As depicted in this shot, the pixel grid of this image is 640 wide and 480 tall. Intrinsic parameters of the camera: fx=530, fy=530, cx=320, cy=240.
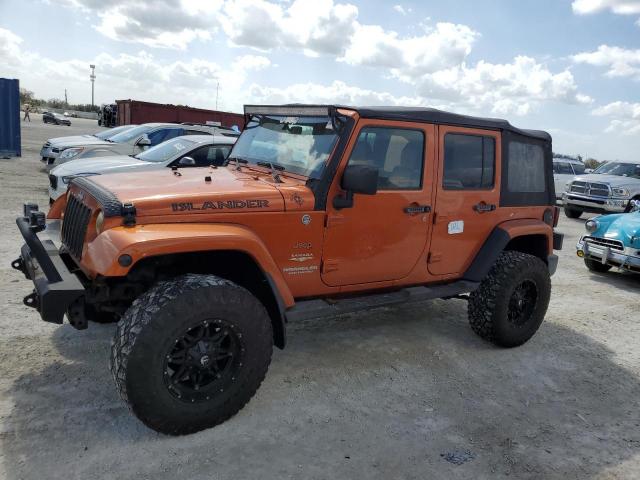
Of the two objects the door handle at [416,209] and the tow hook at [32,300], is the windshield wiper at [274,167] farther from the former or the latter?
the tow hook at [32,300]

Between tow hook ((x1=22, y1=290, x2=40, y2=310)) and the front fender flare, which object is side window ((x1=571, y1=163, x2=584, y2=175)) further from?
tow hook ((x1=22, y1=290, x2=40, y2=310))

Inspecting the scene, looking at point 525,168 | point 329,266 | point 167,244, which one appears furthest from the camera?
point 525,168

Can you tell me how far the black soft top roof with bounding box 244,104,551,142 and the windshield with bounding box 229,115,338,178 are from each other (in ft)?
0.21

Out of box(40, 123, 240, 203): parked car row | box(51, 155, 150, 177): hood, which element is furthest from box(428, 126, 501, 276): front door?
box(51, 155, 150, 177): hood

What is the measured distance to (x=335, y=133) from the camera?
3.70 metres

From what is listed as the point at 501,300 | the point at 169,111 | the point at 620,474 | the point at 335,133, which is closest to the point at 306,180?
the point at 335,133

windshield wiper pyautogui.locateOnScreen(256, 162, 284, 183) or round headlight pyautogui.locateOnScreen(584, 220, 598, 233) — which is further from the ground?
windshield wiper pyautogui.locateOnScreen(256, 162, 284, 183)

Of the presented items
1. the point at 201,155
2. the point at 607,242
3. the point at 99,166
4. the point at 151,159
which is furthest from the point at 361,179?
the point at 99,166

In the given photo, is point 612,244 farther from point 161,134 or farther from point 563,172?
point 563,172

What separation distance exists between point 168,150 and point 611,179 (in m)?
11.7

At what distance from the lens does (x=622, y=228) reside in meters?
7.48

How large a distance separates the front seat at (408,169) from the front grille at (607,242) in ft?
15.6

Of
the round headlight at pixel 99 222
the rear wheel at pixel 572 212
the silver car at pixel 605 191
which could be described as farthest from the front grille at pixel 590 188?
the round headlight at pixel 99 222

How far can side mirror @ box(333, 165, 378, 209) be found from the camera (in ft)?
11.2
